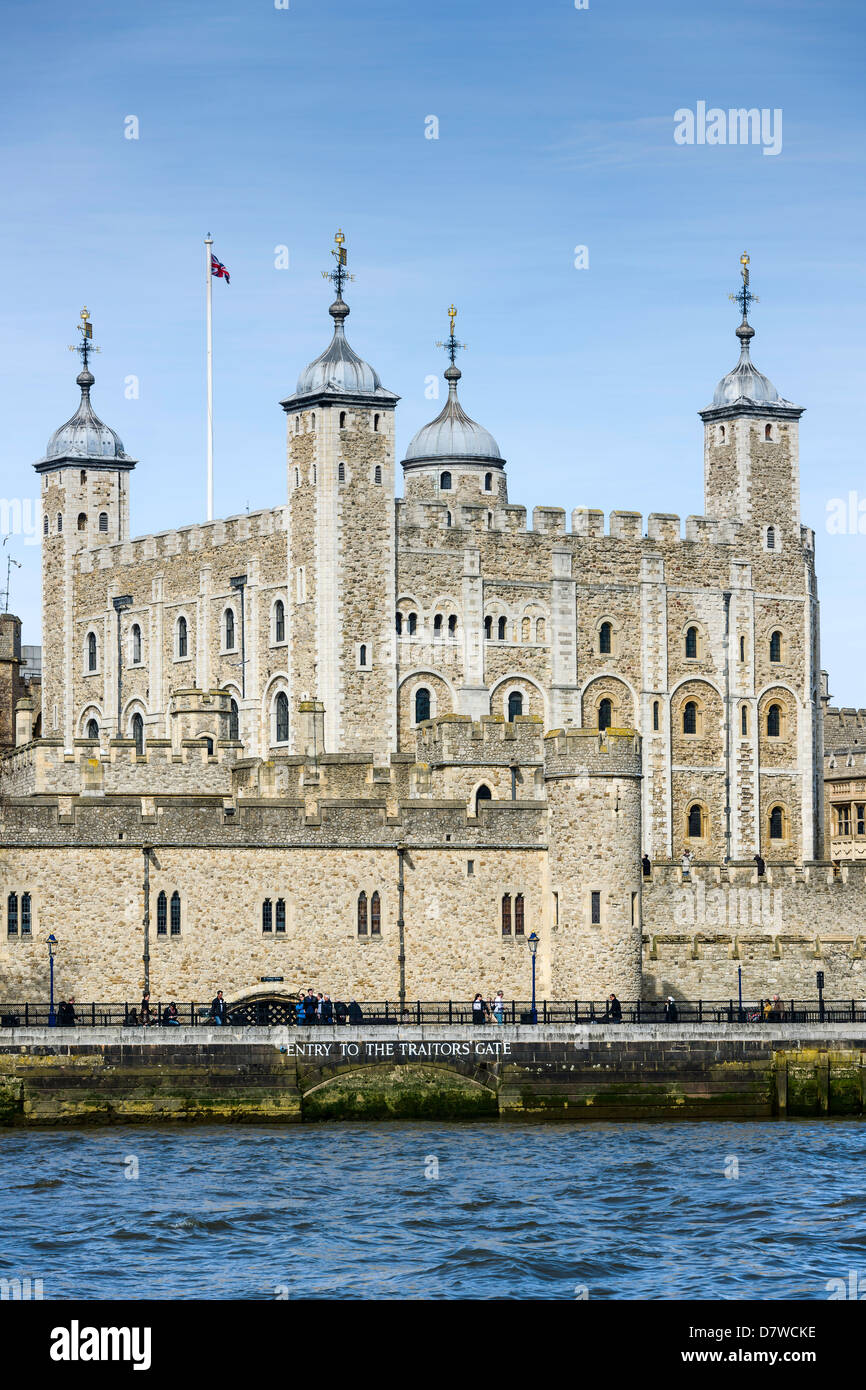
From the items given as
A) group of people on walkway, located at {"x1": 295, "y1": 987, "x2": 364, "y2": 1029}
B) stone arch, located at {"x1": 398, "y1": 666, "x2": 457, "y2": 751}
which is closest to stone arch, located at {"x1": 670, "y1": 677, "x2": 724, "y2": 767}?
stone arch, located at {"x1": 398, "y1": 666, "x2": 457, "y2": 751}

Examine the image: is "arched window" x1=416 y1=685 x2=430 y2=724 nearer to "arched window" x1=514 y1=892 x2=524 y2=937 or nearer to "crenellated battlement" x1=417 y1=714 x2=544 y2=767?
"crenellated battlement" x1=417 y1=714 x2=544 y2=767

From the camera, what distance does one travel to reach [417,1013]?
→ 160ft

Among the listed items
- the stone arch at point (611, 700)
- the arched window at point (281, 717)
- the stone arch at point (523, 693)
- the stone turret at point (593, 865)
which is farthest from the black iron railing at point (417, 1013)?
the stone arch at point (611, 700)

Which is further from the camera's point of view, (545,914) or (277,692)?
(277,692)

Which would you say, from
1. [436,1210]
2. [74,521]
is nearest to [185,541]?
[74,521]

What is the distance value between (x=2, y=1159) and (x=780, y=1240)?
46.0 feet

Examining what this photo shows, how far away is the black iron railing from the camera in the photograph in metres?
48.8

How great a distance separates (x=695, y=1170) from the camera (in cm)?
4188

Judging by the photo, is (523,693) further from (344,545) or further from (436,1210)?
(436,1210)

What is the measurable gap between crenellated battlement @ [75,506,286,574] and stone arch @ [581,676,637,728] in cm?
1165

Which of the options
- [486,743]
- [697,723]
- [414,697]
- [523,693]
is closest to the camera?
[486,743]

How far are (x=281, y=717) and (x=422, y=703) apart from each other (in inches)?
179
